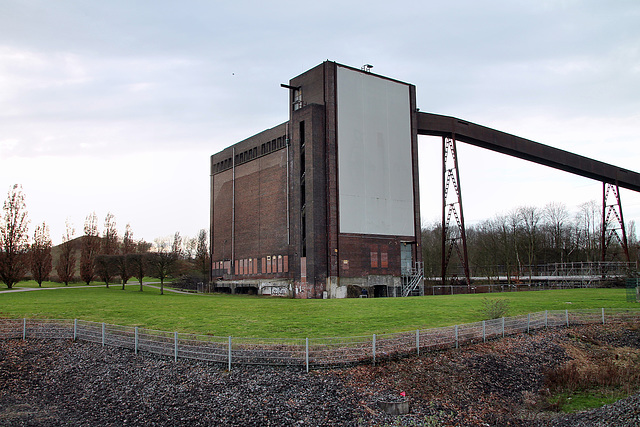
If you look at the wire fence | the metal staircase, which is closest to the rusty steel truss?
the metal staircase

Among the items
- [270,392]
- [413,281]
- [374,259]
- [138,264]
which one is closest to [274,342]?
[270,392]

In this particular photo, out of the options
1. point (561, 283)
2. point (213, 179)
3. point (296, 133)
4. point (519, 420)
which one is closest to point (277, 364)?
point (519, 420)

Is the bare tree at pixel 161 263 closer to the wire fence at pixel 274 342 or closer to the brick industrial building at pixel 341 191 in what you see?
the brick industrial building at pixel 341 191

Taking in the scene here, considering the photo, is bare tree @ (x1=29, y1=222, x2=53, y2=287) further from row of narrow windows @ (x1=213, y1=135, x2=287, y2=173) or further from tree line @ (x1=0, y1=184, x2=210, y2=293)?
row of narrow windows @ (x1=213, y1=135, x2=287, y2=173)

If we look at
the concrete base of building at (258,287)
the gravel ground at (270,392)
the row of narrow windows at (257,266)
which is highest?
the row of narrow windows at (257,266)

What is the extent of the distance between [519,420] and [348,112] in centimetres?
3914

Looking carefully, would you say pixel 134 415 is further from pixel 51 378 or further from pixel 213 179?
pixel 213 179

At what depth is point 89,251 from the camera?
72.9 m

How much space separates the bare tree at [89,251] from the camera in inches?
2694

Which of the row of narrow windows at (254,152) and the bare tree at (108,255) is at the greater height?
the row of narrow windows at (254,152)

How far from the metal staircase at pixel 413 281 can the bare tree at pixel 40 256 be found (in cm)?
4260

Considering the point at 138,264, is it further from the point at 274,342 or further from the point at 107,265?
the point at 274,342

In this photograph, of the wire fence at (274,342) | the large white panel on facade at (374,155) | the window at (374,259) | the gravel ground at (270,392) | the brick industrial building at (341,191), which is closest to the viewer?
the gravel ground at (270,392)

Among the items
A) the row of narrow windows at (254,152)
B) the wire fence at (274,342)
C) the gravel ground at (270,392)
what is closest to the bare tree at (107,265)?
the row of narrow windows at (254,152)
